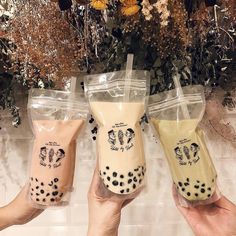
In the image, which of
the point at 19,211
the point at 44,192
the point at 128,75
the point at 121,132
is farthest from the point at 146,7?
the point at 19,211

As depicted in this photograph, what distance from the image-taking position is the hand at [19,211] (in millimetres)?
1346

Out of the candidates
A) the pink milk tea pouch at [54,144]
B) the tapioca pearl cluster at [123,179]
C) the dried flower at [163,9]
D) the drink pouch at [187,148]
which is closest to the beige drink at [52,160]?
the pink milk tea pouch at [54,144]

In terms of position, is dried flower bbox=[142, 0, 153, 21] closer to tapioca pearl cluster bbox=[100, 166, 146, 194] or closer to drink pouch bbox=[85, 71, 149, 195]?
drink pouch bbox=[85, 71, 149, 195]

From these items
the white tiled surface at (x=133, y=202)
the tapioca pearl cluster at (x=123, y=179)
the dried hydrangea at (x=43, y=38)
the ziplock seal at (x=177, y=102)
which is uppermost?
the dried hydrangea at (x=43, y=38)

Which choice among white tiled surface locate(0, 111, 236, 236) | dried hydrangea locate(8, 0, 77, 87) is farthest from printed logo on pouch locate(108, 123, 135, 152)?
white tiled surface locate(0, 111, 236, 236)

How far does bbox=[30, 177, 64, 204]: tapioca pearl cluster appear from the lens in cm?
124

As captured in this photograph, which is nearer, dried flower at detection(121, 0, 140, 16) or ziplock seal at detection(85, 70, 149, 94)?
dried flower at detection(121, 0, 140, 16)

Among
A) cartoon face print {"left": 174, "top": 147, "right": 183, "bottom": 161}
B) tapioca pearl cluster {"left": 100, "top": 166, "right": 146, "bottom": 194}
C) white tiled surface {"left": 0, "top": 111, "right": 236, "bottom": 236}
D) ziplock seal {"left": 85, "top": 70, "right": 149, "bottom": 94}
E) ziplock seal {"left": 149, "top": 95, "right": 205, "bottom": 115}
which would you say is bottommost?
white tiled surface {"left": 0, "top": 111, "right": 236, "bottom": 236}

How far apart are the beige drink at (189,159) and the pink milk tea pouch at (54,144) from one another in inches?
8.7

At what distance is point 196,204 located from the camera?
1.25m

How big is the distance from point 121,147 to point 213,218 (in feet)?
1.01

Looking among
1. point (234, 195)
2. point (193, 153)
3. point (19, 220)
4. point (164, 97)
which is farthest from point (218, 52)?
point (19, 220)

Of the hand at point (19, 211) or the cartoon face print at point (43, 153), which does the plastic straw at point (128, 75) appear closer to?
the cartoon face print at point (43, 153)

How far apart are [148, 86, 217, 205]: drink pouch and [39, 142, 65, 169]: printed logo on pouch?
0.80 feet
